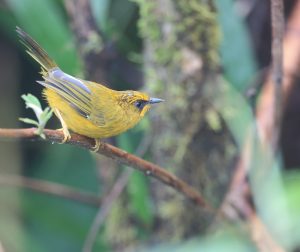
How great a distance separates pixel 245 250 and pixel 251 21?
1452 mm

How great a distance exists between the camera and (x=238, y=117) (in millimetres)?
2449

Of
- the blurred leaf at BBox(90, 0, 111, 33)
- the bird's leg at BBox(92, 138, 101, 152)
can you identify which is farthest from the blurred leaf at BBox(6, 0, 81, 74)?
the bird's leg at BBox(92, 138, 101, 152)

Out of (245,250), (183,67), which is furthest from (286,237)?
(183,67)

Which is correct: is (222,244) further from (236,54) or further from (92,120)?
(236,54)

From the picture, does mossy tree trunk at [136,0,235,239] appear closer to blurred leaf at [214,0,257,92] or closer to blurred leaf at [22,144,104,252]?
blurred leaf at [214,0,257,92]

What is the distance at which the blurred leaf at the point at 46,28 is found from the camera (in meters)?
2.64

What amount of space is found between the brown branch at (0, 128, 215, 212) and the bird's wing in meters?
0.11

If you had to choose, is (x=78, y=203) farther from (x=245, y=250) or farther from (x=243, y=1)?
(x=243, y=1)

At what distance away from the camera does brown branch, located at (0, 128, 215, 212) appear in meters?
1.39

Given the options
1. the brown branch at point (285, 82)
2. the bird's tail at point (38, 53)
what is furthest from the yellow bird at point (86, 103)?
the brown branch at point (285, 82)

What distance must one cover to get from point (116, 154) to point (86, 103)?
0.38m

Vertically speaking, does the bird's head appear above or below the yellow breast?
above

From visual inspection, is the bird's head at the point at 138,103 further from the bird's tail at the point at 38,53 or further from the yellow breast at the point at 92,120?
the bird's tail at the point at 38,53

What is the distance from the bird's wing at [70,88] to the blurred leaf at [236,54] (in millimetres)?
786
